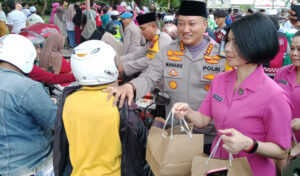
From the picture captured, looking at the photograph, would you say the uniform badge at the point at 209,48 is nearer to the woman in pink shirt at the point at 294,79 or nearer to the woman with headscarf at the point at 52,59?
the woman in pink shirt at the point at 294,79

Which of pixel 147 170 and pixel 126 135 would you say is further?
pixel 147 170

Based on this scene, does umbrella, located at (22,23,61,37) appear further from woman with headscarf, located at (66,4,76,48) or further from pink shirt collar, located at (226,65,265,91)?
woman with headscarf, located at (66,4,76,48)

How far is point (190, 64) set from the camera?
250 centimetres

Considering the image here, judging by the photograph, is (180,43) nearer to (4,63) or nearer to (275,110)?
(275,110)

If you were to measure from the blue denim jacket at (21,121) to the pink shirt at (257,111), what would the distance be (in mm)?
1341

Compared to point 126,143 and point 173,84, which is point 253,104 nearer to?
point 126,143

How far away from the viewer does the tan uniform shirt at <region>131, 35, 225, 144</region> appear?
2.46m

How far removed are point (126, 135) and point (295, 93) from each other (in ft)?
5.27

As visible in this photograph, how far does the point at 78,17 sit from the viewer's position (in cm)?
1115

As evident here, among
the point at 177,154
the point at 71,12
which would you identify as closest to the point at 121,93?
the point at 177,154

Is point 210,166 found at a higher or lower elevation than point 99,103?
lower

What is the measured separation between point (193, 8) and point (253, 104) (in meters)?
1.15

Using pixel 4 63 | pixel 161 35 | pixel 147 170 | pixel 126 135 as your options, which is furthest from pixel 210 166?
pixel 161 35

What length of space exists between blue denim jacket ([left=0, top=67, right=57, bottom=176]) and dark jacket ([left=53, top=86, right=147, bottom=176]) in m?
0.29
